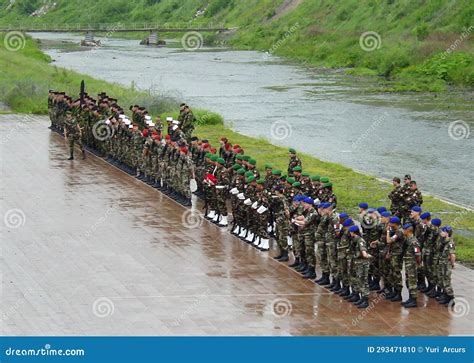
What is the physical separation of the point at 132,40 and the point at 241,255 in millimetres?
81378

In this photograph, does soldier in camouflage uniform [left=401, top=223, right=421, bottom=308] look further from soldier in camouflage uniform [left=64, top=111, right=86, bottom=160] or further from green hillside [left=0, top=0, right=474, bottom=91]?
green hillside [left=0, top=0, right=474, bottom=91]

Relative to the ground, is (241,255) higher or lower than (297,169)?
lower

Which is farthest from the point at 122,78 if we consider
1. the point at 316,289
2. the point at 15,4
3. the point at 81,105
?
the point at 15,4

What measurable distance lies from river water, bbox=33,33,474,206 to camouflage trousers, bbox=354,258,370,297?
379 inches

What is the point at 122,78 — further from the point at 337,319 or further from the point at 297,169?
the point at 337,319

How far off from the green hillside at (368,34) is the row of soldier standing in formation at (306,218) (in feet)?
97.2

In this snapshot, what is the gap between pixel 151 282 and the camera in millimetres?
16031

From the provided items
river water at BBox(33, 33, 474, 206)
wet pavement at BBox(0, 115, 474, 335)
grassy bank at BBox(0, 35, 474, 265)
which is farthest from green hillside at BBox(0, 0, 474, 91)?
wet pavement at BBox(0, 115, 474, 335)

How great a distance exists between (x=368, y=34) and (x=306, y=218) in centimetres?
5154

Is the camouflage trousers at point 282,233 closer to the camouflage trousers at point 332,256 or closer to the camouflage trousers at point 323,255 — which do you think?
the camouflage trousers at point 323,255

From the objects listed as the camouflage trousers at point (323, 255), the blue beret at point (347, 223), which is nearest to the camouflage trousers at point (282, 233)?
the camouflage trousers at point (323, 255)

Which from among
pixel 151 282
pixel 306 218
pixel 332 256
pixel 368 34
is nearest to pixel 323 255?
pixel 332 256

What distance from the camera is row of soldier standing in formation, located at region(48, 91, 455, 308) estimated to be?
15.2m

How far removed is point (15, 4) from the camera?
123 m
